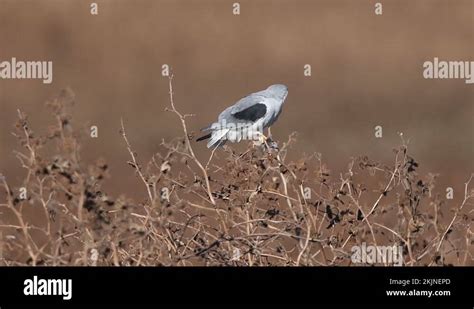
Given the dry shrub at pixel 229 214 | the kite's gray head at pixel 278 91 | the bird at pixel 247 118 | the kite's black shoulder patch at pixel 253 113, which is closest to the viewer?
the dry shrub at pixel 229 214

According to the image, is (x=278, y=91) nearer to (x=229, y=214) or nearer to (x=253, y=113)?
(x=253, y=113)

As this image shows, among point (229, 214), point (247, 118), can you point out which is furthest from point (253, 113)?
point (229, 214)

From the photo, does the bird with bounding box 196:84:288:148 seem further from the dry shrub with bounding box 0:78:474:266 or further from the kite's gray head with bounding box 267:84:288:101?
the dry shrub with bounding box 0:78:474:266

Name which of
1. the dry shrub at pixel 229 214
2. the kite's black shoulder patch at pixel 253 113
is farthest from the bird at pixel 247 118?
the dry shrub at pixel 229 214

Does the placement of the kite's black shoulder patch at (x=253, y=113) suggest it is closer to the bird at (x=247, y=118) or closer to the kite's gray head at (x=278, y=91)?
the bird at (x=247, y=118)

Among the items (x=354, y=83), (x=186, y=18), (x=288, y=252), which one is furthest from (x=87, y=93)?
(x=288, y=252)

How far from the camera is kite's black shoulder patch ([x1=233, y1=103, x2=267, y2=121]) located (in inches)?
299

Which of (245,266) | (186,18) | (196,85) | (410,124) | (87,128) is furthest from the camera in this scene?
(186,18)

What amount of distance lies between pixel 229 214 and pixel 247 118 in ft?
7.70

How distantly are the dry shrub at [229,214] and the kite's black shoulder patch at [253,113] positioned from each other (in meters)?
1.95

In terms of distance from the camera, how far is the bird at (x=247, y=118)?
24.3 ft

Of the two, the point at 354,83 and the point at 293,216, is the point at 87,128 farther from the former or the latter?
the point at 354,83

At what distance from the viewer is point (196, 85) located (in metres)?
14.1

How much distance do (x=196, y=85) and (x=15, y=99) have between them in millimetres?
2177
